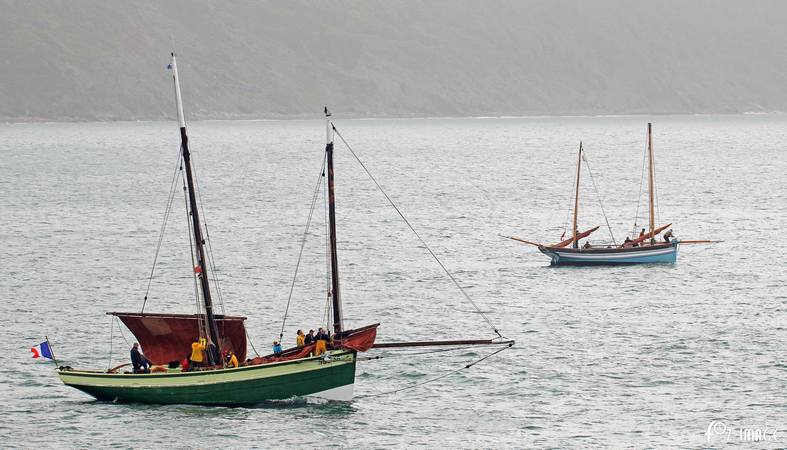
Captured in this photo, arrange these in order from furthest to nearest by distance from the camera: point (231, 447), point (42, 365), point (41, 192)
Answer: point (41, 192), point (42, 365), point (231, 447)

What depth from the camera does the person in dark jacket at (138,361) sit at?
2116 inches

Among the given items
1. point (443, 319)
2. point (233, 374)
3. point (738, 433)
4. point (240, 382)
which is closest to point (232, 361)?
point (233, 374)

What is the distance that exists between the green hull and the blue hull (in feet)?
141

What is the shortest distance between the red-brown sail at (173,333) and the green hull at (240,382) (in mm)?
2838

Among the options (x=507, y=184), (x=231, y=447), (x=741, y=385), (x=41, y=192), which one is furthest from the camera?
(x=507, y=184)

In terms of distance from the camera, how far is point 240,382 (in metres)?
52.8

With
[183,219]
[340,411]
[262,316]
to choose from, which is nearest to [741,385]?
[340,411]

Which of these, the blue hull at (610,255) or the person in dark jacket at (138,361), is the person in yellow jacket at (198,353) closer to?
the person in dark jacket at (138,361)

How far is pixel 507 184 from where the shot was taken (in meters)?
186

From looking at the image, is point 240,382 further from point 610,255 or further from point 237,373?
point 610,255

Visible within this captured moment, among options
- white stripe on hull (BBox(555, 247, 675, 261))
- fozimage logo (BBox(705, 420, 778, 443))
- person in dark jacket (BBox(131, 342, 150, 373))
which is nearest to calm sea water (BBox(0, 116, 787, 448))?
fozimage logo (BBox(705, 420, 778, 443))

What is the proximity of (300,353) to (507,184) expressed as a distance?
5327 inches

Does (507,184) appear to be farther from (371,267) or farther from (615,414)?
(615,414)

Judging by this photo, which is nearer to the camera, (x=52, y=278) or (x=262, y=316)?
(x=262, y=316)
